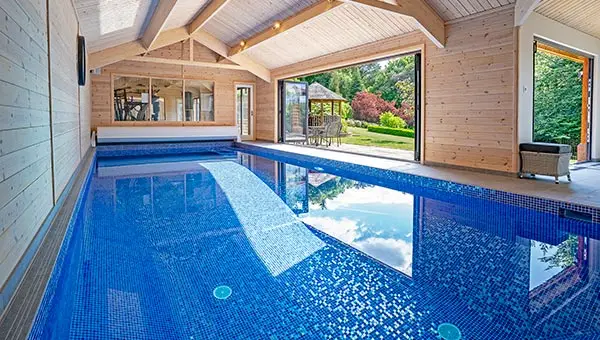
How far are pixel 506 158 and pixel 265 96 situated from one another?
8.47m

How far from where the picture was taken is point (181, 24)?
32.4 ft

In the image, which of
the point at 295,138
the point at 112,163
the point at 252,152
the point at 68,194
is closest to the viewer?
the point at 68,194

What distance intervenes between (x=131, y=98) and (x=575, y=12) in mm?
10989

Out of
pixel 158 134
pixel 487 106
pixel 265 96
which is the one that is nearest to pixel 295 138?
pixel 265 96

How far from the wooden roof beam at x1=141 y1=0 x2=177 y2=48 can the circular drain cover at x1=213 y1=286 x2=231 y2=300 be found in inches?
205

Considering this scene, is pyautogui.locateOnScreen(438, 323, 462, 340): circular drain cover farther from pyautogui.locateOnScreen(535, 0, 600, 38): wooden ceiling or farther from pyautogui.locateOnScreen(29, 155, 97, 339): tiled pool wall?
pyautogui.locateOnScreen(535, 0, 600, 38): wooden ceiling

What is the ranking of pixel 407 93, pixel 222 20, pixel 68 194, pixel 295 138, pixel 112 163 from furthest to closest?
pixel 407 93
pixel 295 138
pixel 222 20
pixel 112 163
pixel 68 194

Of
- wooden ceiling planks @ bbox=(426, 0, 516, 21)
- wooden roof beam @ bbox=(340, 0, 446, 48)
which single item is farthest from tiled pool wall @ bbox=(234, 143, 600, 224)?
wooden ceiling planks @ bbox=(426, 0, 516, 21)

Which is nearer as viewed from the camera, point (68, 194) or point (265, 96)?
point (68, 194)

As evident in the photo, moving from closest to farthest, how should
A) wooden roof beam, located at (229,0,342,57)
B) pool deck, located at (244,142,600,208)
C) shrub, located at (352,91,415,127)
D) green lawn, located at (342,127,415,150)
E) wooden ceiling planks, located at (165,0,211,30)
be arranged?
pool deck, located at (244,142,600,208), wooden roof beam, located at (229,0,342,57), wooden ceiling planks, located at (165,0,211,30), green lawn, located at (342,127,415,150), shrub, located at (352,91,415,127)

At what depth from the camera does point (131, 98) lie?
39.4ft

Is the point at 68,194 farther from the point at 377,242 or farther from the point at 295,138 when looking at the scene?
the point at 295,138

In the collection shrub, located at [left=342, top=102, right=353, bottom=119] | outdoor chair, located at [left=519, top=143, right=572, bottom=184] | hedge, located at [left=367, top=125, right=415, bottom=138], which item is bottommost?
outdoor chair, located at [left=519, top=143, right=572, bottom=184]

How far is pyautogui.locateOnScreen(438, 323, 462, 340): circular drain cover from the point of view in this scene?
194 centimetres
